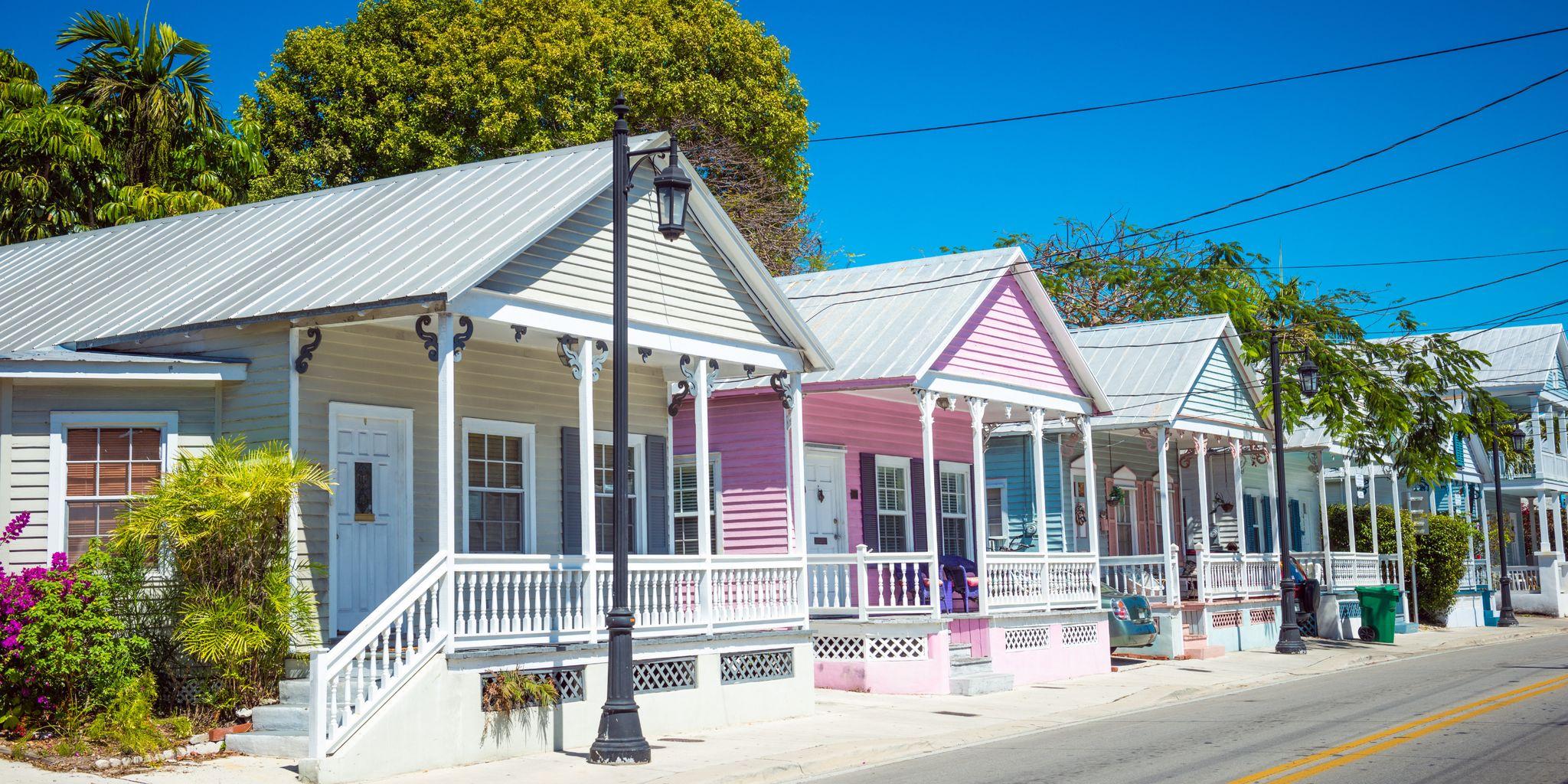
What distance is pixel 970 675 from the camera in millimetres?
20359

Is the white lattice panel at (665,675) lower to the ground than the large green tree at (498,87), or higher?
lower

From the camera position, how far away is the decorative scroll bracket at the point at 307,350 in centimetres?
1440

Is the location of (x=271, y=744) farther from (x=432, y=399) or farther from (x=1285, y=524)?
(x=1285, y=524)

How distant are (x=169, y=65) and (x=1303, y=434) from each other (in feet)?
Answer: 82.0

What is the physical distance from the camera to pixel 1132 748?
14.0 m

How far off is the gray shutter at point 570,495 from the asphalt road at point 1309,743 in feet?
19.2

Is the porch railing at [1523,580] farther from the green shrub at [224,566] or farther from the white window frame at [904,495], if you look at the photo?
the green shrub at [224,566]

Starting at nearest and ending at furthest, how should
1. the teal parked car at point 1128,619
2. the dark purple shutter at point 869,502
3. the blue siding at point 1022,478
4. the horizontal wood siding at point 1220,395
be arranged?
1. the dark purple shutter at point 869,502
2. the teal parked car at point 1128,619
3. the horizontal wood siding at point 1220,395
4. the blue siding at point 1022,478

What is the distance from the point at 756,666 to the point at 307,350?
626cm

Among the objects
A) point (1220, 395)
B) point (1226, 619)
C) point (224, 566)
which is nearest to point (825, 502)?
point (1226, 619)

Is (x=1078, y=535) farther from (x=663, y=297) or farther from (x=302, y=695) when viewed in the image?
(x=302, y=695)

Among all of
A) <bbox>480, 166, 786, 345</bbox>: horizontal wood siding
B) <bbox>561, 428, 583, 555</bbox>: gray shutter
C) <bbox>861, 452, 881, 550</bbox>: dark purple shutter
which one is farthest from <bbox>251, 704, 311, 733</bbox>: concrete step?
<bbox>861, 452, 881, 550</bbox>: dark purple shutter

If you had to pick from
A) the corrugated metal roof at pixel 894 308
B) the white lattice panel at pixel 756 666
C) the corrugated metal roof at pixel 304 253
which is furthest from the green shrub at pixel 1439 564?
the corrugated metal roof at pixel 304 253

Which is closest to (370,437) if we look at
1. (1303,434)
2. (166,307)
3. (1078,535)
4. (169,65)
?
(166,307)
